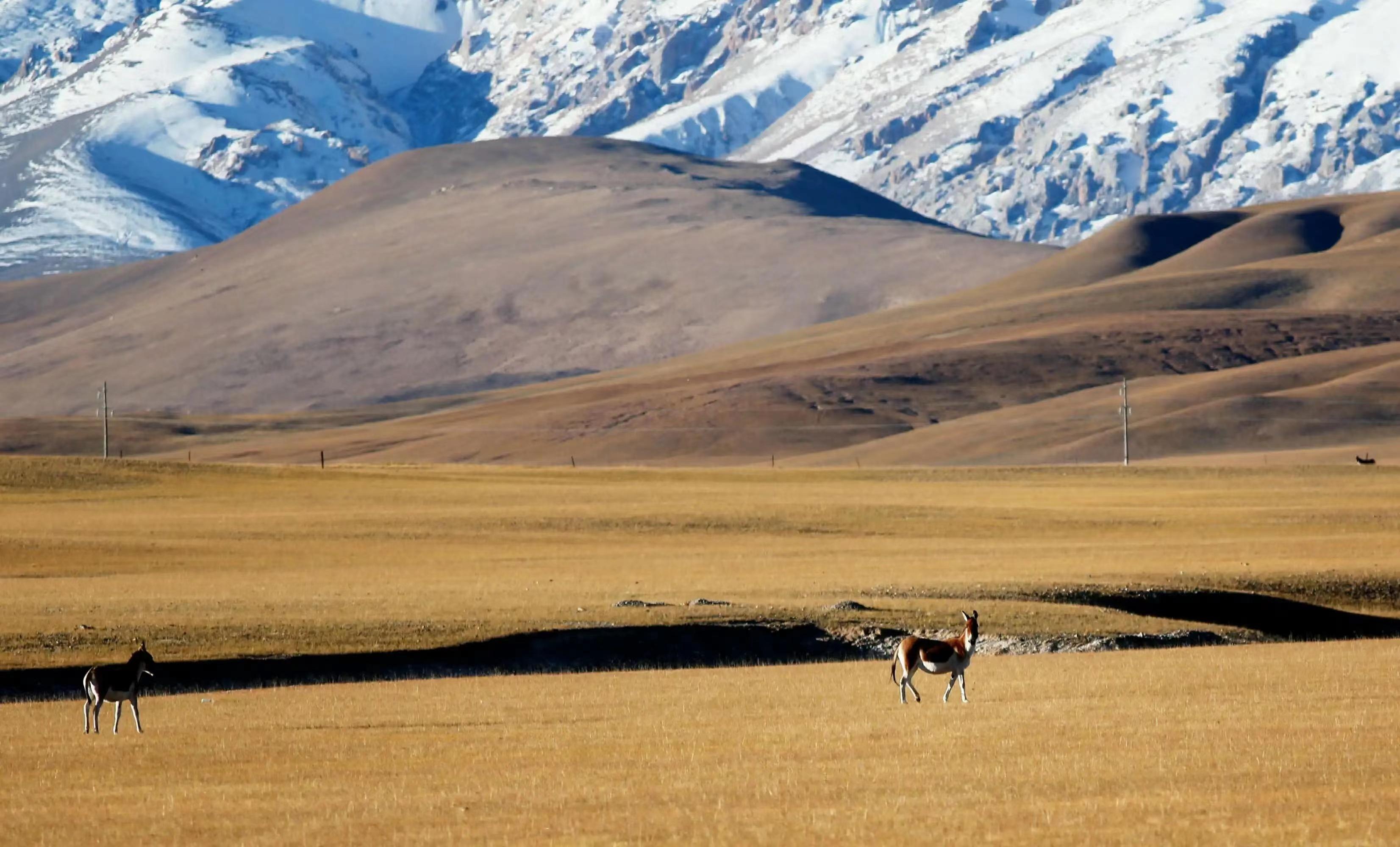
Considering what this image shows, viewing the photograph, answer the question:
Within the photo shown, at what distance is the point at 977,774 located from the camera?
18.8 meters

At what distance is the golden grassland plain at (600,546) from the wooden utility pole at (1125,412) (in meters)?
16.5

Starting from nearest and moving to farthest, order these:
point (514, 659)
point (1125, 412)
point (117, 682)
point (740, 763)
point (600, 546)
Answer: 1. point (740, 763)
2. point (117, 682)
3. point (514, 659)
4. point (600, 546)
5. point (1125, 412)

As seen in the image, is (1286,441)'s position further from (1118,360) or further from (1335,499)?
(1335,499)

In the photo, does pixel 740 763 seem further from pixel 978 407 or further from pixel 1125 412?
pixel 978 407

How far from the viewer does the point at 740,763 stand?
20031 mm

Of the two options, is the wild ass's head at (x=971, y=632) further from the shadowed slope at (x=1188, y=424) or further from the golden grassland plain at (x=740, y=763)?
the shadowed slope at (x=1188, y=424)

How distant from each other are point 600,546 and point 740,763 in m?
34.7

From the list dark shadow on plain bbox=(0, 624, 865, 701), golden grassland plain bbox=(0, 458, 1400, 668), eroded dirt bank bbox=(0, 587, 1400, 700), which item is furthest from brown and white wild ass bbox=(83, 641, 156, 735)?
golden grassland plain bbox=(0, 458, 1400, 668)

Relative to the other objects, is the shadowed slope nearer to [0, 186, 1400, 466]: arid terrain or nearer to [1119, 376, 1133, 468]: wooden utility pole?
[0, 186, 1400, 466]: arid terrain

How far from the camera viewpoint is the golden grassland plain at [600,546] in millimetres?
35344

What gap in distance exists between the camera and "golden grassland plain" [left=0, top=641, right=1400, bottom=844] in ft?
54.3

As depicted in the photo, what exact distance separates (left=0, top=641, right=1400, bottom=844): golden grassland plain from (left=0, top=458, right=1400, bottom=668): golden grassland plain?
21.1 feet

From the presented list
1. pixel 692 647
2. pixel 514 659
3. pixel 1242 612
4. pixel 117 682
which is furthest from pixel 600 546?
pixel 117 682

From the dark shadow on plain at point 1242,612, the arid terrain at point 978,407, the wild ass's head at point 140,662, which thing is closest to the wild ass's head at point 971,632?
the wild ass's head at point 140,662
